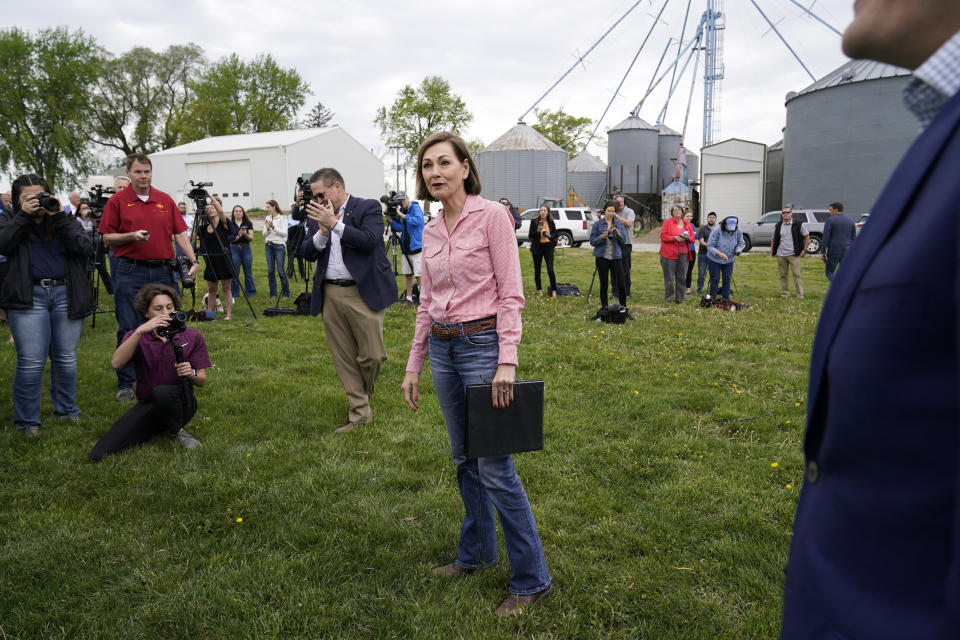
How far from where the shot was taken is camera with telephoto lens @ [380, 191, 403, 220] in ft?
33.8

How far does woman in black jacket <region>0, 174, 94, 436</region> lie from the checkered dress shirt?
5827mm

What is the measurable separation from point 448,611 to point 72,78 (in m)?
51.7

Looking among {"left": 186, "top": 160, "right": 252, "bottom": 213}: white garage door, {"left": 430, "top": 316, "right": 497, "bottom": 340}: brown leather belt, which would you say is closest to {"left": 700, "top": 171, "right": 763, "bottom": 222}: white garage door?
{"left": 186, "top": 160, "right": 252, "bottom": 213}: white garage door

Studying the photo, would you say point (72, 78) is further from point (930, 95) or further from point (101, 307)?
point (930, 95)

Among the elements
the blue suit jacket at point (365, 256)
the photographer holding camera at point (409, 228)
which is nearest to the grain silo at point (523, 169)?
A: the photographer holding camera at point (409, 228)

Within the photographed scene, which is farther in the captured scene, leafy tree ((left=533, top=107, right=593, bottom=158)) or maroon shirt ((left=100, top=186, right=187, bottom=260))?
leafy tree ((left=533, top=107, right=593, bottom=158))

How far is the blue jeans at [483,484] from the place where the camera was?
2.96m

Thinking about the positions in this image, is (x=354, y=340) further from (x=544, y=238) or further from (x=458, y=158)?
(x=544, y=238)

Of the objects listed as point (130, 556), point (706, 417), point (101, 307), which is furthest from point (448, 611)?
Result: point (101, 307)

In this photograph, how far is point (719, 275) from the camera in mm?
12695

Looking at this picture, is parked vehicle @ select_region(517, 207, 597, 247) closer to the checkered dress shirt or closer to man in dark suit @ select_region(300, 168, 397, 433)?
man in dark suit @ select_region(300, 168, 397, 433)

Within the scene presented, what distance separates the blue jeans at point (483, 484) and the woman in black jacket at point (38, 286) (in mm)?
3944

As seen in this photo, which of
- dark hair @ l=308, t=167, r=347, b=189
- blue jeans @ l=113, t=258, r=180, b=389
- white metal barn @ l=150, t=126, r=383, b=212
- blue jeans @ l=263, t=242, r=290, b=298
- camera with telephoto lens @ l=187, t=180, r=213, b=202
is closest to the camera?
dark hair @ l=308, t=167, r=347, b=189

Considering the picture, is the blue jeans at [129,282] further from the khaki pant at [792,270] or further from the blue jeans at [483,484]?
the khaki pant at [792,270]
